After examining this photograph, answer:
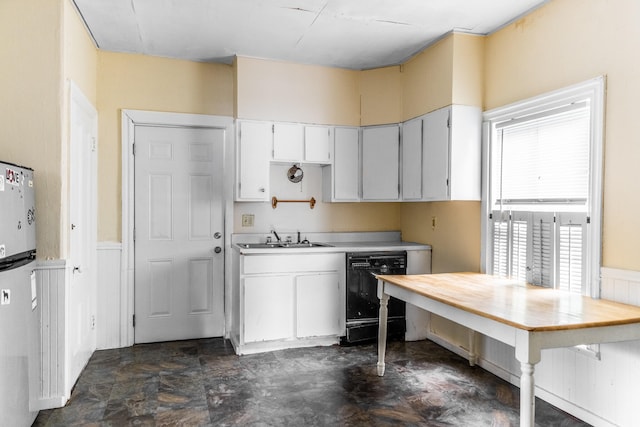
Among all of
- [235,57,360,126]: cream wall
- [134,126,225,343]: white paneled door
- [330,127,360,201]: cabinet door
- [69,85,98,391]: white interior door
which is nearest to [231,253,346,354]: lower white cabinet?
[134,126,225,343]: white paneled door

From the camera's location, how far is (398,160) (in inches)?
168

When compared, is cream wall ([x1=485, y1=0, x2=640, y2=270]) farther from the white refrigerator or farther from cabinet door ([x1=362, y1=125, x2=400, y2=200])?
the white refrigerator

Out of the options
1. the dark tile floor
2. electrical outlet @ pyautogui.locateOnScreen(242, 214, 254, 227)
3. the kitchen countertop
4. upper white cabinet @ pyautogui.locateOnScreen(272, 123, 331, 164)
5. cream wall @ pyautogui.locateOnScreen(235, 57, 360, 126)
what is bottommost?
the dark tile floor

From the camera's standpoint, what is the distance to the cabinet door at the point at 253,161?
4.06 metres

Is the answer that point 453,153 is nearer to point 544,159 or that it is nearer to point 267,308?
point 544,159

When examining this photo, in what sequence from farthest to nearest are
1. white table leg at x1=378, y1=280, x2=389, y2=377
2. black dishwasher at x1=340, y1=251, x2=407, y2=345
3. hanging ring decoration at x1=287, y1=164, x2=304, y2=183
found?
hanging ring decoration at x1=287, y1=164, x2=304, y2=183 → black dishwasher at x1=340, y1=251, x2=407, y2=345 → white table leg at x1=378, y1=280, x2=389, y2=377

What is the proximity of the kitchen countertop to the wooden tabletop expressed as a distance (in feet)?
2.77

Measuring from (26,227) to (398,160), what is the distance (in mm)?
3070

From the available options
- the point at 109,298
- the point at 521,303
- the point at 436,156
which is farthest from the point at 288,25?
the point at 109,298

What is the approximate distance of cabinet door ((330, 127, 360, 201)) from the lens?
4.38m

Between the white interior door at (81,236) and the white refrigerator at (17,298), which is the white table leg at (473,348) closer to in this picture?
the white interior door at (81,236)

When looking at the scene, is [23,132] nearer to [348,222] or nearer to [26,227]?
[26,227]

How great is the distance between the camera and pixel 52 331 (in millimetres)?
2797

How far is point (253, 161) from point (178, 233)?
100cm
